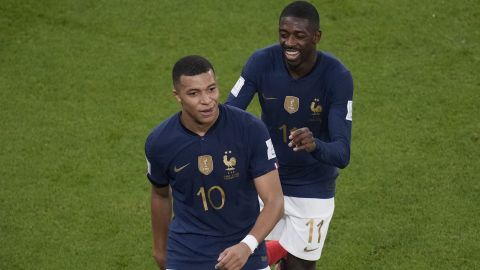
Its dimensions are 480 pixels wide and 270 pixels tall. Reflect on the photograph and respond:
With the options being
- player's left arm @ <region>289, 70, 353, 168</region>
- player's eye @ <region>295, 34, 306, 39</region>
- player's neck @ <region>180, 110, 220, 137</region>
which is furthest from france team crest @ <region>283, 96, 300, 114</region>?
player's neck @ <region>180, 110, 220, 137</region>

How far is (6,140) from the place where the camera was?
1150 cm

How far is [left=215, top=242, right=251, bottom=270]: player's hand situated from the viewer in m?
6.09

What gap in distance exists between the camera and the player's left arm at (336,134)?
→ 687 centimetres

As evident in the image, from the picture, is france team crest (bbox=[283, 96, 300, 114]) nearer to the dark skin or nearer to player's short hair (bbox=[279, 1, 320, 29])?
the dark skin

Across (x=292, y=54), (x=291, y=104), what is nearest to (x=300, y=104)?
(x=291, y=104)

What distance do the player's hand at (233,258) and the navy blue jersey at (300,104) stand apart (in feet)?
5.31

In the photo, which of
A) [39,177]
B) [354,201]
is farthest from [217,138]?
[39,177]

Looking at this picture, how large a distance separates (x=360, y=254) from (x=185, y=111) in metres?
3.36

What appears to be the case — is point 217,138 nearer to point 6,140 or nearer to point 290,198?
point 290,198

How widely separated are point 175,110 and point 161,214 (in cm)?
534

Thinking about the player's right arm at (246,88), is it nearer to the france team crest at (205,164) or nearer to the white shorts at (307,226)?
the white shorts at (307,226)

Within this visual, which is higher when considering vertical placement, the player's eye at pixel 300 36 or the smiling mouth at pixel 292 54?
the player's eye at pixel 300 36

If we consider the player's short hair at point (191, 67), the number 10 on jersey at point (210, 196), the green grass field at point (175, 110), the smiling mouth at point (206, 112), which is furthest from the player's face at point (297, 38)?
the green grass field at point (175, 110)

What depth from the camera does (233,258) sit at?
20.1 feet
